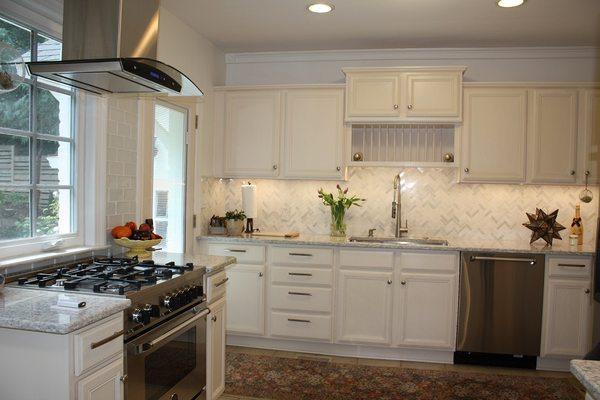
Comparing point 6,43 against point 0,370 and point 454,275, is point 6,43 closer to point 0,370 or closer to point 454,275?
point 0,370

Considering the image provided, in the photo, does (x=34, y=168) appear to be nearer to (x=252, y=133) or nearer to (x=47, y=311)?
(x=47, y=311)

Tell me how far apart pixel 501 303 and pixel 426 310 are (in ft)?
1.81

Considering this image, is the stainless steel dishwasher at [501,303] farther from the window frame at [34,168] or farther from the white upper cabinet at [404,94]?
the window frame at [34,168]

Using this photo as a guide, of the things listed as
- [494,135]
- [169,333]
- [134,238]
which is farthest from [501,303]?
[134,238]

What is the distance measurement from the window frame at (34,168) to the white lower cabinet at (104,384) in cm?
86

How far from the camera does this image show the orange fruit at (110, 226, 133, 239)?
2792 millimetres

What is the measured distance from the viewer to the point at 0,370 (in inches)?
68.3

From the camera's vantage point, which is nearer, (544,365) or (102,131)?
(102,131)

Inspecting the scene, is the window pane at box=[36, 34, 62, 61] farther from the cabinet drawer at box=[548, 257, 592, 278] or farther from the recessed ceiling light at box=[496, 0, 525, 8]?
the cabinet drawer at box=[548, 257, 592, 278]

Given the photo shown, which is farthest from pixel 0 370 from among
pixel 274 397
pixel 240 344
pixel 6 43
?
pixel 240 344

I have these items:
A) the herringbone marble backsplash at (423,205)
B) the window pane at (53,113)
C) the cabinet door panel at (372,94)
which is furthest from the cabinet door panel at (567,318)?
the window pane at (53,113)

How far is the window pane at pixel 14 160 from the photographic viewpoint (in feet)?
7.45

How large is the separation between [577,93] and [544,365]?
2.15 m

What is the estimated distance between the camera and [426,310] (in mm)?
3748
